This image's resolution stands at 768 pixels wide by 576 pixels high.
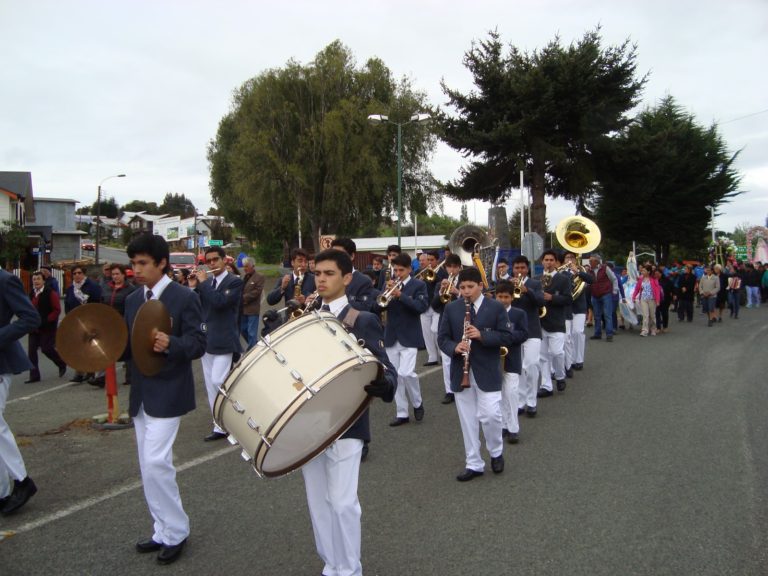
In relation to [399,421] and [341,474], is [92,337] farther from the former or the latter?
[399,421]

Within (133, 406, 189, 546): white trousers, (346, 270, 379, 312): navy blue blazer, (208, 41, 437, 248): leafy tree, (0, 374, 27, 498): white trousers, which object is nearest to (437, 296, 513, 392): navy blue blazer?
(346, 270, 379, 312): navy blue blazer

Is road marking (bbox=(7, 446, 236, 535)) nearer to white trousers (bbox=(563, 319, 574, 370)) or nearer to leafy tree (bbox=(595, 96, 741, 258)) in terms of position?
white trousers (bbox=(563, 319, 574, 370))

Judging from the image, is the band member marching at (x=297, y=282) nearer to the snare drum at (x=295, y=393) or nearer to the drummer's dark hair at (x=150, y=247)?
the drummer's dark hair at (x=150, y=247)

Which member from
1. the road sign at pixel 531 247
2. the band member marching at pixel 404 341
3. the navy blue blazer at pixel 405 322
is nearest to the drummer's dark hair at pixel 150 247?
the band member marching at pixel 404 341

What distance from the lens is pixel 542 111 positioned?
2662 centimetres

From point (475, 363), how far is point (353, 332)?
239cm

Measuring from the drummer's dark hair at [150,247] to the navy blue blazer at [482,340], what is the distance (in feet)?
8.75

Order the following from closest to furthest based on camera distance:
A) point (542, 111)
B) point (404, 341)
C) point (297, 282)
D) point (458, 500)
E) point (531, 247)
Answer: point (458, 500) < point (404, 341) < point (297, 282) < point (531, 247) < point (542, 111)

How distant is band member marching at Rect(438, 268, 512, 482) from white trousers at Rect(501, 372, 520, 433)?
0.83 m

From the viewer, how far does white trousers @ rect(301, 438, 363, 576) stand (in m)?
3.44

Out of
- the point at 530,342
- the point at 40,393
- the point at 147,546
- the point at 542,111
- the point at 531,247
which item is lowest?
the point at 40,393

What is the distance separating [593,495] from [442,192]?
28117 mm

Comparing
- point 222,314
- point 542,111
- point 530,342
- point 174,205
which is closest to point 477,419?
point 530,342

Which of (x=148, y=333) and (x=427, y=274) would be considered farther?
(x=427, y=274)
